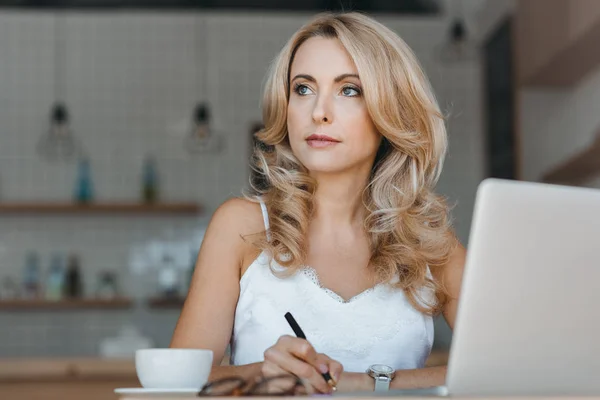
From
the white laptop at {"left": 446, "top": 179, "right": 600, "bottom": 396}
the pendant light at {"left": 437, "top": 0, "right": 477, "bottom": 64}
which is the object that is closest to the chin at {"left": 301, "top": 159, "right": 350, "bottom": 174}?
the white laptop at {"left": 446, "top": 179, "right": 600, "bottom": 396}

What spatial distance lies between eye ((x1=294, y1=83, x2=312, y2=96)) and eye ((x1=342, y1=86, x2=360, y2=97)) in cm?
7

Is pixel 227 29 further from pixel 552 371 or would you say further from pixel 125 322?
pixel 552 371

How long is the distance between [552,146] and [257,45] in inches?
75.7

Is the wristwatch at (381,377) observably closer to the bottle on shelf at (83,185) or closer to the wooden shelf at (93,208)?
the wooden shelf at (93,208)

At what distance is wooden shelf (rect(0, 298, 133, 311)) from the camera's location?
17.4ft

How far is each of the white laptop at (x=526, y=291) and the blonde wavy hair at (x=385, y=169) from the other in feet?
2.54

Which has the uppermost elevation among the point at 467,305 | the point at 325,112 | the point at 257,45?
the point at 257,45

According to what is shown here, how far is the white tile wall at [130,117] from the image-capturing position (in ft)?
18.2

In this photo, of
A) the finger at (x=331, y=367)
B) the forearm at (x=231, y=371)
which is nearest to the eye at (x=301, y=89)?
the forearm at (x=231, y=371)

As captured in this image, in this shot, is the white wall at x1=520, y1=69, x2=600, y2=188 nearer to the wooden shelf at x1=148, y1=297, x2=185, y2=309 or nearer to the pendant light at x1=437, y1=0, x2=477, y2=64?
the pendant light at x1=437, y1=0, x2=477, y2=64

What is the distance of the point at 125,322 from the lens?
5.55 meters

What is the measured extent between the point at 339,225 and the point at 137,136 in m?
3.80

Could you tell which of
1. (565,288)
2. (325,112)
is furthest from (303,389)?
(325,112)

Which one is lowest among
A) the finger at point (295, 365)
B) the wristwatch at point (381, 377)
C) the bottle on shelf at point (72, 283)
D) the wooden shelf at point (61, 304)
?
the wooden shelf at point (61, 304)
